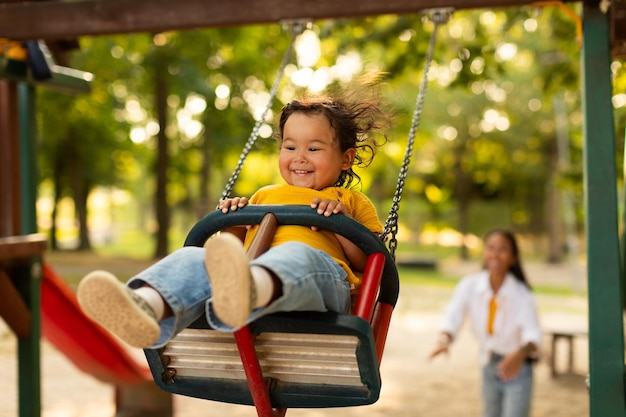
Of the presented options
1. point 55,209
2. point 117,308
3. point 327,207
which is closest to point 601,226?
point 327,207

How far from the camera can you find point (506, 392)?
4.29 m

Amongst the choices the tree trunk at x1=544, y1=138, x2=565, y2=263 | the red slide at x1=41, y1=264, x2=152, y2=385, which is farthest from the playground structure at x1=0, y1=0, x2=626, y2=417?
the tree trunk at x1=544, y1=138, x2=565, y2=263

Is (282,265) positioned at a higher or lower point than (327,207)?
lower

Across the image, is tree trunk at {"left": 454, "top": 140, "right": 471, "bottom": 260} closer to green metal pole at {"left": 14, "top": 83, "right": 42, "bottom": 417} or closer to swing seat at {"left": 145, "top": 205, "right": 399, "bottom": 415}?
green metal pole at {"left": 14, "top": 83, "right": 42, "bottom": 417}

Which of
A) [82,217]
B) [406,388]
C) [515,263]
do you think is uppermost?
[82,217]

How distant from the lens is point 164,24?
4035 millimetres

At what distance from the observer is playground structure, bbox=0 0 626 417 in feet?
11.1

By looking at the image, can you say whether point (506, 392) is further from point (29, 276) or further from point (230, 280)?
point (29, 276)

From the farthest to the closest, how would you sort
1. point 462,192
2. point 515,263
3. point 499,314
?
1. point 462,192
2. point 515,263
3. point 499,314

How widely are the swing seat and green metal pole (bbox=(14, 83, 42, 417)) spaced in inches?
114

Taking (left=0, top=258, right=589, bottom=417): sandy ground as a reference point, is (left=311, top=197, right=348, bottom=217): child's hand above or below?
above

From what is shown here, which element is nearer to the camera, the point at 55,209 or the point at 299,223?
the point at 299,223

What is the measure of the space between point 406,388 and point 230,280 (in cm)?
606

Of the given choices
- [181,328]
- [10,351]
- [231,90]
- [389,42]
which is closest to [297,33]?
[181,328]
